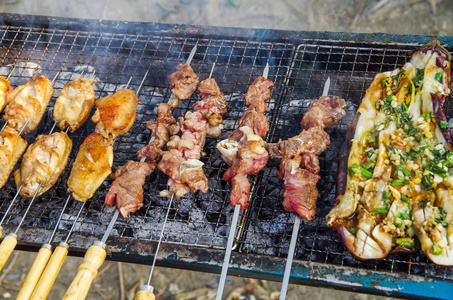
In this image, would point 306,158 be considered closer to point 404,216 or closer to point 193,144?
point 404,216

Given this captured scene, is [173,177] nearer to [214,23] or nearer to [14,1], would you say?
[214,23]

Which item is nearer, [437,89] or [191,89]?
[437,89]

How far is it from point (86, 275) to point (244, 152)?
1635 mm

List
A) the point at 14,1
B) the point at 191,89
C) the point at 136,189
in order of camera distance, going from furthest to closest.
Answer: the point at 14,1
the point at 191,89
the point at 136,189

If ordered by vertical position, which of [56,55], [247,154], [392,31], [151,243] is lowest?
[151,243]

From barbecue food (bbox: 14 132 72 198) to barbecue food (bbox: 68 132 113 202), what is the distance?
0.24 m

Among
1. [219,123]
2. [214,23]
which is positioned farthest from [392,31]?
[219,123]

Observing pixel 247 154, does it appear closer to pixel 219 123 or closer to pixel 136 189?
pixel 219 123

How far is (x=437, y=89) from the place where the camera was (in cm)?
340

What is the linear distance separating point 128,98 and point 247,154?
147 cm

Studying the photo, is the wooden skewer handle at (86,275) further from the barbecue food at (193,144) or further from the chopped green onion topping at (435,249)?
the chopped green onion topping at (435,249)

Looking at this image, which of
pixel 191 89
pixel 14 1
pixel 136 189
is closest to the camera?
pixel 136 189

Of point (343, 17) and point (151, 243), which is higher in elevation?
point (343, 17)

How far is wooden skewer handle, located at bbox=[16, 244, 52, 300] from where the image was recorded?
9.05 feet
